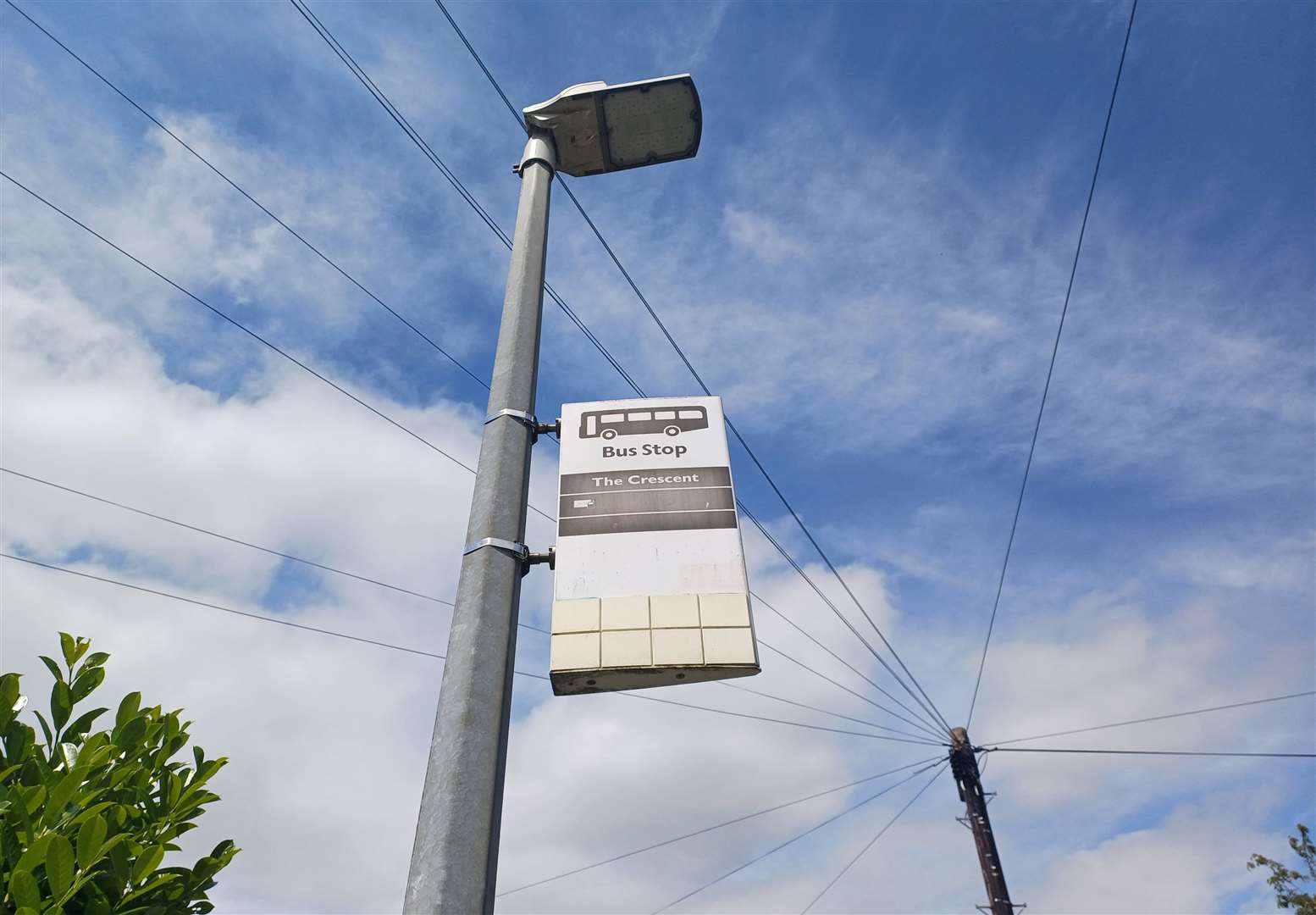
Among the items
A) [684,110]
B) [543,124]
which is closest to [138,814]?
[543,124]

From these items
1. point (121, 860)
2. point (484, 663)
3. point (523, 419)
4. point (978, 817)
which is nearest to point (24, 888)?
point (121, 860)

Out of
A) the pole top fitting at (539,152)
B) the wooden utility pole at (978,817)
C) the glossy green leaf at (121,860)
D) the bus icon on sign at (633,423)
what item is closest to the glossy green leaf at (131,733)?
the glossy green leaf at (121,860)

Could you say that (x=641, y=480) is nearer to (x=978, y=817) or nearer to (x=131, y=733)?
(x=131, y=733)

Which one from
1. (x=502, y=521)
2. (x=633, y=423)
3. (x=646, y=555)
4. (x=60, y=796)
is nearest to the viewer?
(x=60, y=796)

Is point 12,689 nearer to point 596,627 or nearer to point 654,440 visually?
point 596,627

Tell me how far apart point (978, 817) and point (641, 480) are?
23.1 metres

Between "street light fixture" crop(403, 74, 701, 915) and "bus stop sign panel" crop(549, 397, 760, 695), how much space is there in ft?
1.10

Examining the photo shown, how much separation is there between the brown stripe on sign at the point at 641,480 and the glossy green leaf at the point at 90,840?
2.39m

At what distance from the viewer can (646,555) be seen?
4.07 metres

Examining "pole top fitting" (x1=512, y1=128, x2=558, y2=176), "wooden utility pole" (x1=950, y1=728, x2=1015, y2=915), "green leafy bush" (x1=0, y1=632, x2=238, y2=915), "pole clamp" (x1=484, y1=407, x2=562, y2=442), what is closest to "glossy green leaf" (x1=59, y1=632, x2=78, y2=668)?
"green leafy bush" (x1=0, y1=632, x2=238, y2=915)

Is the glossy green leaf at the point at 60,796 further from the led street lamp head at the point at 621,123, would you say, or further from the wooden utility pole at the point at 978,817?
the wooden utility pole at the point at 978,817

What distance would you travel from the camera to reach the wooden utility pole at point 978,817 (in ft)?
69.7

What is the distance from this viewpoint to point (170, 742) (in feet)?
12.7

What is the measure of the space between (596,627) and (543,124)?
3.60 m
